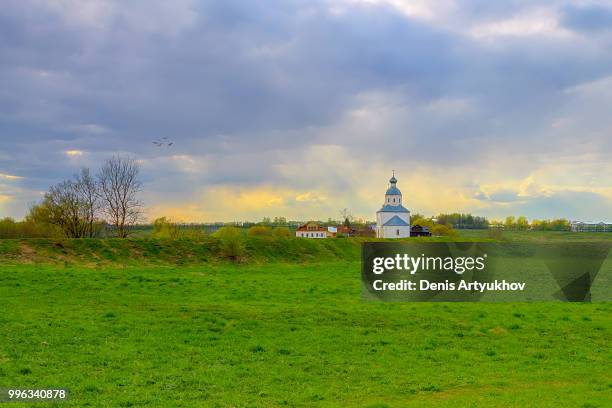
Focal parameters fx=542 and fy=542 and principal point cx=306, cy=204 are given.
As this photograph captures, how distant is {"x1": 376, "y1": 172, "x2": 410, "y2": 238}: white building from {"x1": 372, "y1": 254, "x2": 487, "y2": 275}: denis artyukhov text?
3279 inches

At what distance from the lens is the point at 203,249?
4888 centimetres

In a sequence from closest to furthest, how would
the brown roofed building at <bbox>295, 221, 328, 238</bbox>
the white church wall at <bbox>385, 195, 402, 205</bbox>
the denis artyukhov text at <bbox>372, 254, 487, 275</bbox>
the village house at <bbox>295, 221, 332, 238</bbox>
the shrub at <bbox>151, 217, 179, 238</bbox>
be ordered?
the denis artyukhov text at <bbox>372, 254, 487, 275</bbox>
the shrub at <bbox>151, 217, 179, 238</bbox>
the white church wall at <bbox>385, 195, 402, 205</bbox>
the village house at <bbox>295, 221, 332, 238</bbox>
the brown roofed building at <bbox>295, 221, 328, 238</bbox>

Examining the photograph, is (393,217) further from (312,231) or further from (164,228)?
(164,228)

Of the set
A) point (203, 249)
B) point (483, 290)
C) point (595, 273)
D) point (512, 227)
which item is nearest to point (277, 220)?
point (512, 227)

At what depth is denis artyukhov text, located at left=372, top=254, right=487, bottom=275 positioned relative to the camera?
2453 cm

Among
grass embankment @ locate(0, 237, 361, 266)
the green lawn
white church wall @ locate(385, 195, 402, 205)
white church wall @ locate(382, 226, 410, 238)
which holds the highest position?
white church wall @ locate(385, 195, 402, 205)

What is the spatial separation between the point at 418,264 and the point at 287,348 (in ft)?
39.0

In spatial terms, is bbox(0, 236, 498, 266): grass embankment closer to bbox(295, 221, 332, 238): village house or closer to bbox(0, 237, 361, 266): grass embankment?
bbox(0, 237, 361, 266): grass embankment

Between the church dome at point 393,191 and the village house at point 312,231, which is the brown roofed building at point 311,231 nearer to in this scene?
the village house at point 312,231

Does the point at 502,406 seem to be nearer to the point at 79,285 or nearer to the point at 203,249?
the point at 79,285

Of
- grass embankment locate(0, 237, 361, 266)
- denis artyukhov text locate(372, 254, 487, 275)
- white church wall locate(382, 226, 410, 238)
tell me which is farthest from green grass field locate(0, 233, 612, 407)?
white church wall locate(382, 226, 410, 238)

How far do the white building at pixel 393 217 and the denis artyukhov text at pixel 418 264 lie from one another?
83288mm

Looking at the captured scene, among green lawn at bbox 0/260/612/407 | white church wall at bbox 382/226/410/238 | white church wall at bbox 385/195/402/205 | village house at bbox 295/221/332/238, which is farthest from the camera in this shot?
village house at bbox 295/221/332/238

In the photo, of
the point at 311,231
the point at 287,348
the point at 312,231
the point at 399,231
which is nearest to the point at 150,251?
the point at 287,348
